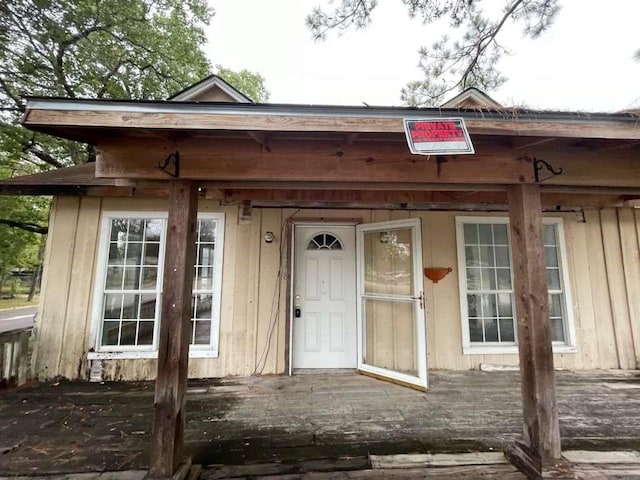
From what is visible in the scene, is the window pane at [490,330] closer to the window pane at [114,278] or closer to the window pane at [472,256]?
the window pane at [472,256]

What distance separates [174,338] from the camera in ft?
5.84

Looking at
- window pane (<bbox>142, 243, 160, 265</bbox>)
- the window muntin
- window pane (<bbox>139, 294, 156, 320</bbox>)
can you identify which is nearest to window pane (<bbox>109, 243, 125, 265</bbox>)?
the window muntin

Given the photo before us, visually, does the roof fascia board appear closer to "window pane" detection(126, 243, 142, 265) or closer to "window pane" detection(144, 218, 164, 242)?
"window pane" detection(144, 218, 164, 242)

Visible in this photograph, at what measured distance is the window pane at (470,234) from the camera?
13.1 ft

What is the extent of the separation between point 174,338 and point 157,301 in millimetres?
2174

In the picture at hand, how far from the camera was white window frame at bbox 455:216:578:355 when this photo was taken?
3.80 meters

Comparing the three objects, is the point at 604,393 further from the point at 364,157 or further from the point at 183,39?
the point at 183,39

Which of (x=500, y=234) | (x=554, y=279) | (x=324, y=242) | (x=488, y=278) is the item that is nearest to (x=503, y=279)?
(x=488, y=278)

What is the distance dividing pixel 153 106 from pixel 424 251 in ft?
11.1

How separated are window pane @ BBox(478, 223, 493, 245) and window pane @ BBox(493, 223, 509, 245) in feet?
0.18

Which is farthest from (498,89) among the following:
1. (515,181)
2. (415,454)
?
(415,454)

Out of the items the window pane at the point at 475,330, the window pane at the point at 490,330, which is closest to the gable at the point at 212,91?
the window pane at the point at 475,330

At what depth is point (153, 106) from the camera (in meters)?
1.59

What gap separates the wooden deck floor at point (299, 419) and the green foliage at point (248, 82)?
11576 mm
